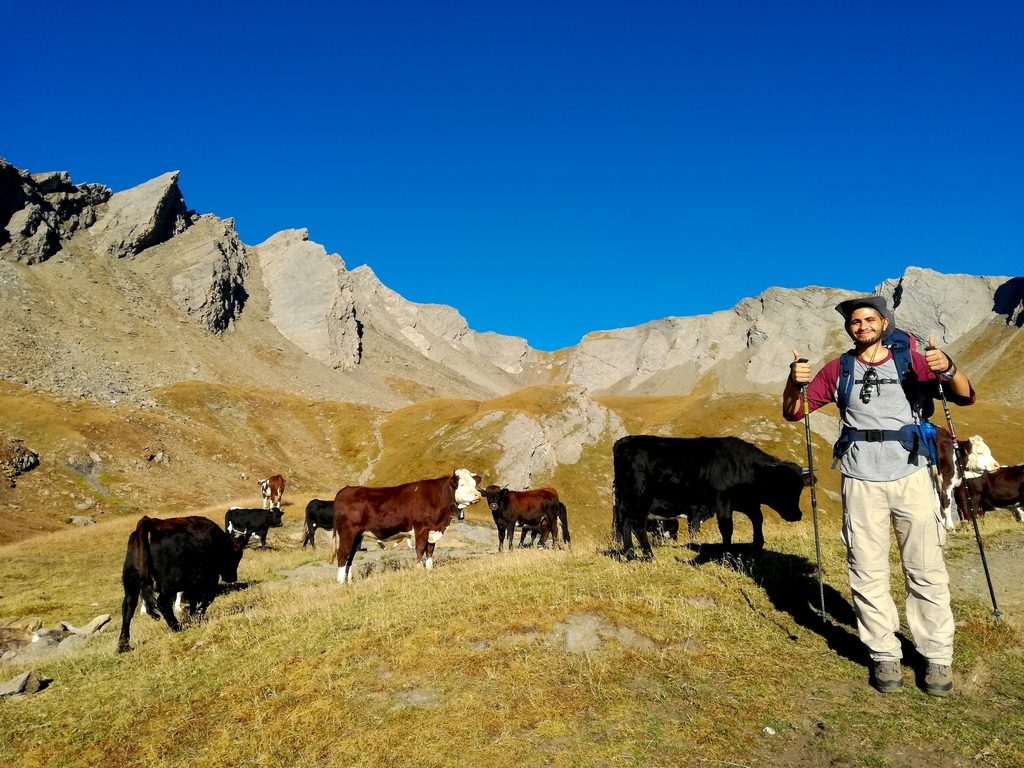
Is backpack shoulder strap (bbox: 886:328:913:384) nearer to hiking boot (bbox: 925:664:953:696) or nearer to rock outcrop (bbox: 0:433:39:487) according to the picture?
hiking boot (bbox: 925:664:953:696)

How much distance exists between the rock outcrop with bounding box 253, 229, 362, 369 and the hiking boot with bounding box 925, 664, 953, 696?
144 meters

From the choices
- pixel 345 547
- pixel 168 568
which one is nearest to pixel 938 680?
pixel 168 568

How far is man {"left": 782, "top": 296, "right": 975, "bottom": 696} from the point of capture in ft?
21.8

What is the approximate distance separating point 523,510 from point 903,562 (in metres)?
23.4

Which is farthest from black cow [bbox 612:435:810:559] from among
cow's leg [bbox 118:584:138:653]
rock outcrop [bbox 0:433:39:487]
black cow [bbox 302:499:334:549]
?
rock outcrop [bbox 0:433:39:487]

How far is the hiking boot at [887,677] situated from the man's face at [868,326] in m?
3.54

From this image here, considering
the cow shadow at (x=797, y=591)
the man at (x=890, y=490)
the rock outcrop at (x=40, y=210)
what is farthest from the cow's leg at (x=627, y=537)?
the rock outcrop at (x=40, y=210)

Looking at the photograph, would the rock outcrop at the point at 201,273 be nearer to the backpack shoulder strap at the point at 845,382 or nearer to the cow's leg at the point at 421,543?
the cow's leg at the point at 421,543

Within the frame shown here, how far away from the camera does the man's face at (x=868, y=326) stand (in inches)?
282

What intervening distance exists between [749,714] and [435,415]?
264 ft

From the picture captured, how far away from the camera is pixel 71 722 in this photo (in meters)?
7.64

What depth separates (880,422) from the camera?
23.2 ft

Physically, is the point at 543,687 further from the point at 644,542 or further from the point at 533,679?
the point at 644,542

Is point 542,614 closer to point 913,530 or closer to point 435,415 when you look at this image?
point 913,530
